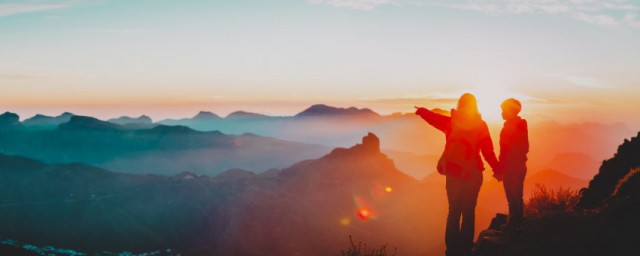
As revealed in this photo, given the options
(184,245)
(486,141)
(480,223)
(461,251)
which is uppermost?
(486,141)

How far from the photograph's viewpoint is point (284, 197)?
458ft

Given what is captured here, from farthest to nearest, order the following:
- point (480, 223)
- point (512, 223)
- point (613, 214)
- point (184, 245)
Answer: point (184, 245), point (480, 223), point (512, 223), point (613, 214)

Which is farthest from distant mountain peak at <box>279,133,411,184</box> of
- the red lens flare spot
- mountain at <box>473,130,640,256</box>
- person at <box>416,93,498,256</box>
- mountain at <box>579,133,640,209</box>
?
person at <box>416,93,498,256</box>

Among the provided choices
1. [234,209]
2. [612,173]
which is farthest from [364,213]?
[612,173]

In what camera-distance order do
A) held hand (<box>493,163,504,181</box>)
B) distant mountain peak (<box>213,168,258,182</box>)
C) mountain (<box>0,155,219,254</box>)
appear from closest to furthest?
held hand (<box>493,163,504,181</box>) < mountain (<box>0,155,219,254</box>) < distant mountain peak (<box>213,168,258,182</box>)

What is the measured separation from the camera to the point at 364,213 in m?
134

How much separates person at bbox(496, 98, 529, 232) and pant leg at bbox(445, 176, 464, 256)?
223 centimetres

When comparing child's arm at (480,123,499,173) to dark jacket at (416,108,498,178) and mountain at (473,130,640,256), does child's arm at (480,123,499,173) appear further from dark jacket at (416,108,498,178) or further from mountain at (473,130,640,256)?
mountain at (473,130,640,256)

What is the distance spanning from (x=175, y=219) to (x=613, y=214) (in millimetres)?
146990

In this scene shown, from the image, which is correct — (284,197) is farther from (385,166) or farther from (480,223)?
(480,223)

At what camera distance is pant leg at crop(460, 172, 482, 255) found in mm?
8531

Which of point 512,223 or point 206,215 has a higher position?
point 512,223

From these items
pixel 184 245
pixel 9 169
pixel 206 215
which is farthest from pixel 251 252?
pixel 9 169

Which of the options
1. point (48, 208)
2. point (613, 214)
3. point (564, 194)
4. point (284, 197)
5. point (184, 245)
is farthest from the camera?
point (48, 208)
